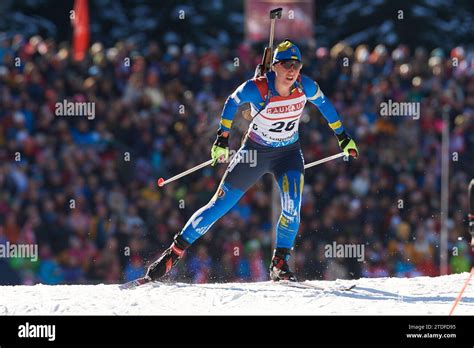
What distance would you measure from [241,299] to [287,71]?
192 cm

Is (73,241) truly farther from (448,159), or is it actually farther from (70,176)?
(448,159)

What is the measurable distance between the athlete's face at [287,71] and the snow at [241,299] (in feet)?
5.70

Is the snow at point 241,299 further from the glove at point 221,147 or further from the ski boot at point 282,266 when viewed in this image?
the glove at point 221,147

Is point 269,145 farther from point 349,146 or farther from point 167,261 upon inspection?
point 167,261

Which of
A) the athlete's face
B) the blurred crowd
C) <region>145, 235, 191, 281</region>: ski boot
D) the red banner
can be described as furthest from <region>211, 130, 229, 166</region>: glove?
the red banner

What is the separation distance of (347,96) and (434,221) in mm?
2253

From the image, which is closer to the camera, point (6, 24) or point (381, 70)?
point (381, 70)

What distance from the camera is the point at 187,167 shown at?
12.4 metres

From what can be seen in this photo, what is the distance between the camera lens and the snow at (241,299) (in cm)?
679

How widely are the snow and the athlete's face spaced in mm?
1739

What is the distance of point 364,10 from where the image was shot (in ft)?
60.1

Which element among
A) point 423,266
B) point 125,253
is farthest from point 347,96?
point 125,253

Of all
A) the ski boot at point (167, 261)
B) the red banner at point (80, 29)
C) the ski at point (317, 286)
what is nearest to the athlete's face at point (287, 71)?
the ski boot at point (167, 261)

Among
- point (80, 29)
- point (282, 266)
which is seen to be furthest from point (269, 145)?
point (80, 29)
